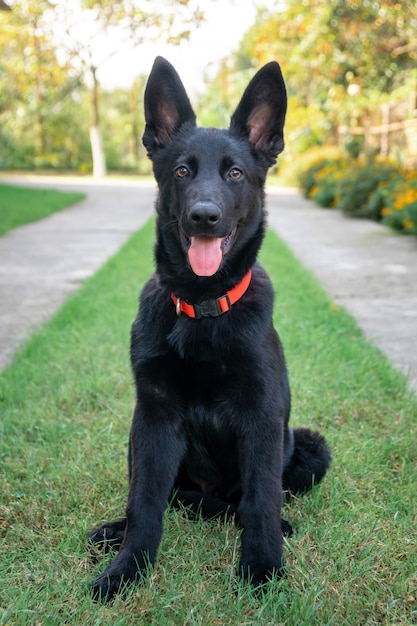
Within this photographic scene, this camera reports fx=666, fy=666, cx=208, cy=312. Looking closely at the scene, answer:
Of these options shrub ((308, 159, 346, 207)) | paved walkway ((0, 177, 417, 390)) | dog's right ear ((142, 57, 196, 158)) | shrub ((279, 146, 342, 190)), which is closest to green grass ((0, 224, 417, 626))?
paved walkway ((0, 177, 417, 390))

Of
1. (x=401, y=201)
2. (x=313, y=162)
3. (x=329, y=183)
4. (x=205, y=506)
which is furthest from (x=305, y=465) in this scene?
(x=313, y=162)

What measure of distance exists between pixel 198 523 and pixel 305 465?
482mm

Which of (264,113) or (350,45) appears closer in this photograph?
(264,113)

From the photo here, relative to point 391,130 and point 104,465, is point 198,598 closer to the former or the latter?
point 104,465

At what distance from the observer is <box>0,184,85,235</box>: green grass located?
11.5m

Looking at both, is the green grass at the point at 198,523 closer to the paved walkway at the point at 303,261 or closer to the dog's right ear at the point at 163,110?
the paved walkway at the point at 303,261

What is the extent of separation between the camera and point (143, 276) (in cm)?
670

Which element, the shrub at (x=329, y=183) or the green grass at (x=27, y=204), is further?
the shrub at (x=329, y=183)

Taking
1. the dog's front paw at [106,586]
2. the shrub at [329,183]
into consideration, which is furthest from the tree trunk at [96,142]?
the dog's front paw at [106,586]

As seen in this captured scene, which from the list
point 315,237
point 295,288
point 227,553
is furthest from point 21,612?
point 315,237

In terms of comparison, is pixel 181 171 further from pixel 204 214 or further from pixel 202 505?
pixel 202 505

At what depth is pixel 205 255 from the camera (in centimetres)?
227

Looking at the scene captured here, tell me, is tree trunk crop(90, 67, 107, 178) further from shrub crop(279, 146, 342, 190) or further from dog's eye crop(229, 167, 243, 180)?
dog's eye crop(229, 167, 243, 180)

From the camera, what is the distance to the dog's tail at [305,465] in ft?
8.39
